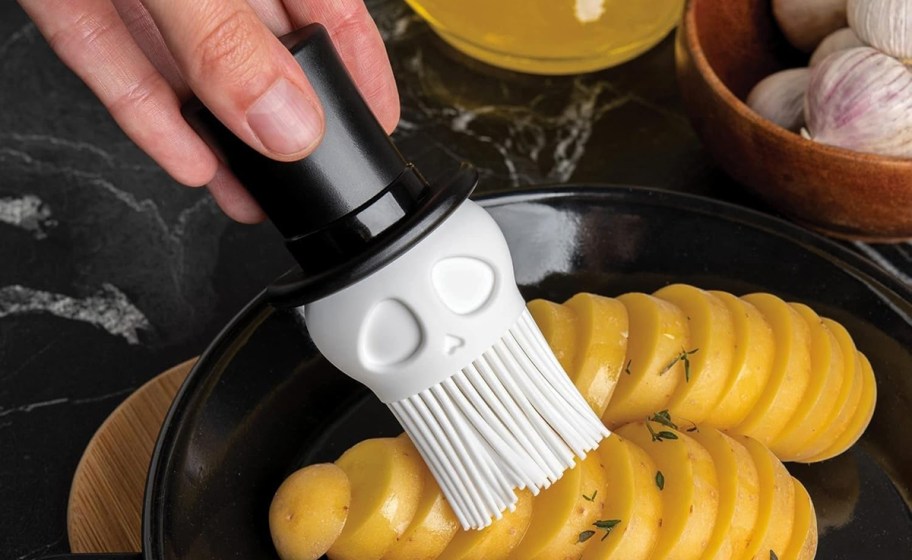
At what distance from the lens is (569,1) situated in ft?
6.32

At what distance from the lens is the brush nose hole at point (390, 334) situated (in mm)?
1164

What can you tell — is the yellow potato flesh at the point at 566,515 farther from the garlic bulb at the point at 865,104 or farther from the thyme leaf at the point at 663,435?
the garlic bulb at the point at 865,104

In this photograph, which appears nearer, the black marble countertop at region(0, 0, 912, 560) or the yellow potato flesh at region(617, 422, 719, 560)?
the yellow potato flesh at region(617, 422, 719, 560)

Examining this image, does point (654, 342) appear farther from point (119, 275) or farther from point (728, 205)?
point (119, 275)

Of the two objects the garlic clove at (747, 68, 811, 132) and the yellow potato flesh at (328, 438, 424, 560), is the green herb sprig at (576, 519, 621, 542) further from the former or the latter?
the garlic clove at (747, 68, 811, 132)

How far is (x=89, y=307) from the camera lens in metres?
1.86

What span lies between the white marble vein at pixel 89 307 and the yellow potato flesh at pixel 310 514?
648 mm

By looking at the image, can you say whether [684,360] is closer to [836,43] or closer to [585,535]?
[585,535]

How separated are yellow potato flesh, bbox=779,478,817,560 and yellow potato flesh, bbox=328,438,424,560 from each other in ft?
1.62

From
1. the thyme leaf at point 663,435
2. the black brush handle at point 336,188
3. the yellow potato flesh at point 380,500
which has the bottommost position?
the thyme leaf at point 663,435

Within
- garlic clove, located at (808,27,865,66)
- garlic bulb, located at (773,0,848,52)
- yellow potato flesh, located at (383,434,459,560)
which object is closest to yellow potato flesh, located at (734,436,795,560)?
yellow potato flesh, located at (383,434,459,560)

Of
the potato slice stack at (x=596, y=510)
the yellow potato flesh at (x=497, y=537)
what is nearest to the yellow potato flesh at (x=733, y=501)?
the potato slice stack at (x=596, y=510)

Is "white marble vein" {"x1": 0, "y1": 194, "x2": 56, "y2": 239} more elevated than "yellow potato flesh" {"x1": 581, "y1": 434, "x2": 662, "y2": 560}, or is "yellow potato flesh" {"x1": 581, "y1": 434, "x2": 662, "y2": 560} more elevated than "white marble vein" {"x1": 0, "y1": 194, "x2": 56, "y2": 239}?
"white marble vein" {"x1": 0, "y1": 194, "x2": 56, "y2": 239}

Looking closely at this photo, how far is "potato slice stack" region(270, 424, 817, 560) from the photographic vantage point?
123cm
